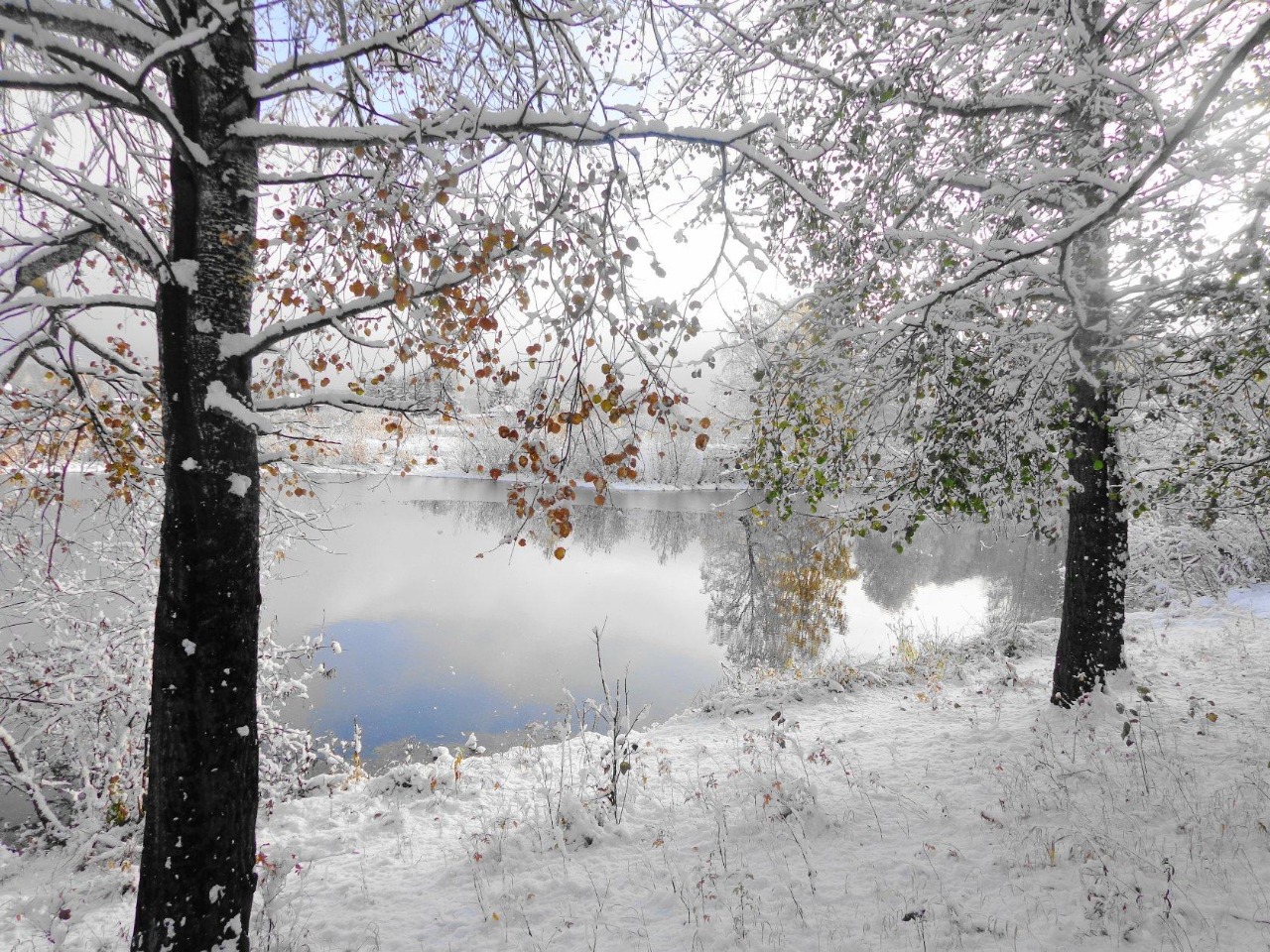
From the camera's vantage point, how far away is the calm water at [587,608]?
1212 centimetres

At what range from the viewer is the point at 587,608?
18.2 m

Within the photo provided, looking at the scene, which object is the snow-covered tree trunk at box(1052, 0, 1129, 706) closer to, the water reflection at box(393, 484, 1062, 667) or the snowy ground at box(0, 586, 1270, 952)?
the snowy ground at box(0, 586, 1270, 952)

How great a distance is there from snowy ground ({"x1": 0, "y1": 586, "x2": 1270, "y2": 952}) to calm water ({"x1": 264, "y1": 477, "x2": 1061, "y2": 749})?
3.02m

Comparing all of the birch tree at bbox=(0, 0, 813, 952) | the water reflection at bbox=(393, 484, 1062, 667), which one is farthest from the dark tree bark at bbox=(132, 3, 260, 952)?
the water reflection at bbox=(393, 484, 1062, 667)

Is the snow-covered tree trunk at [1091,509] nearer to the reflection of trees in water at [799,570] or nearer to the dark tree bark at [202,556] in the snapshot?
the reflection of trees in water at [799,570]

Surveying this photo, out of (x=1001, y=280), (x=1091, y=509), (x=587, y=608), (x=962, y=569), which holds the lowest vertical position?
(x=587, y=608)

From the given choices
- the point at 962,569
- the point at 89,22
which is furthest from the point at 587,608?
the point at 89,22

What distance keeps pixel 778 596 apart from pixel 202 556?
1660 cm

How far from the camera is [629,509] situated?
36250mm

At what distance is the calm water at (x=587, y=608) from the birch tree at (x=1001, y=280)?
108 inches

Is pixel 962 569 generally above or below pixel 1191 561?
below

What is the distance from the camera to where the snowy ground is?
10.7 ft

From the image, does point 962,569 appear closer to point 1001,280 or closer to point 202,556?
point 1001,280

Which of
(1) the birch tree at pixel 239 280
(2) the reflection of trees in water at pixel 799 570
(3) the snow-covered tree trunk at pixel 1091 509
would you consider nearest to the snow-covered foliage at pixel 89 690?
(1) the birch tree at pixel 239 280
